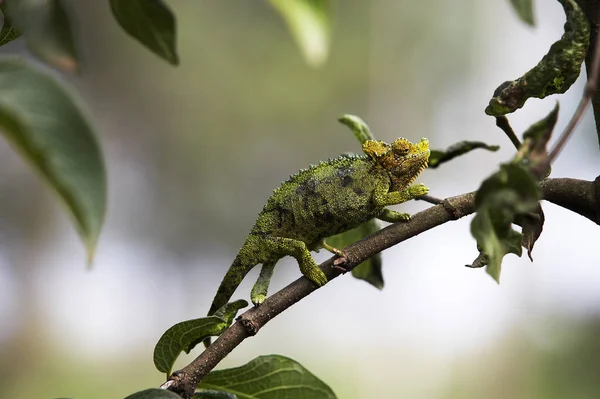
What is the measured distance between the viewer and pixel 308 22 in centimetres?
39

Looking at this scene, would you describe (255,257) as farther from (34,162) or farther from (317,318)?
(317,318)

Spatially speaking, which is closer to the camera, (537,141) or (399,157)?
(537,141)

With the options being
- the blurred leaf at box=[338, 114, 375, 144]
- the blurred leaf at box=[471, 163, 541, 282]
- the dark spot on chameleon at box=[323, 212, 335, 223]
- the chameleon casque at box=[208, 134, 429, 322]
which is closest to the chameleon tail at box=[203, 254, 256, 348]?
the chameleon casque at box=[208, 134, 429, 322]

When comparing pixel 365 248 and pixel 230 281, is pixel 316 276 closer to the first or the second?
pixel 365 248

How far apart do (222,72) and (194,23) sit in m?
0.27

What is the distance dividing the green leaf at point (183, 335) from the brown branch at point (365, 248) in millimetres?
26

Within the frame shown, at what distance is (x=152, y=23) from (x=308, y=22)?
0.68 ft

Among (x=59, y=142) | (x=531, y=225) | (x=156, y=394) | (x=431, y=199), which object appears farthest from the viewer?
(x=431, y=199)

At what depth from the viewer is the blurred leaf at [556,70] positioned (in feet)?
2.05

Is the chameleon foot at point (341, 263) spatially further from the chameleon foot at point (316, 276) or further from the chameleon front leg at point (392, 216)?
the chameleon front leg at point (392, 216)

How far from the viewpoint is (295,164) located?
282cm

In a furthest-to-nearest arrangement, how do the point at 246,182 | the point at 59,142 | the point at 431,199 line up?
the point at 246,182 → the point at 431,199 → the point at 59,142

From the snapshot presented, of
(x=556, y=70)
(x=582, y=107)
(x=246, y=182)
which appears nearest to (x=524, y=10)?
(x=582, y=107)

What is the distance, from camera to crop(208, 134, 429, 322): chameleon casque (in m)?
0.97
